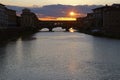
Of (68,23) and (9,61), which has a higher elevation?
(9,61)

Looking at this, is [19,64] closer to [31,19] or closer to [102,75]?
[102,75]

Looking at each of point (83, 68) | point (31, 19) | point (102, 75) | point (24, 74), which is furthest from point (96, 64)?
point (31, 19)

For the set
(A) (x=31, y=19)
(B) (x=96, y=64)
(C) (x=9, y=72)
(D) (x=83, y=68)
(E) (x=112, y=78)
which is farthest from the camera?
(A) (x=31, y=19)

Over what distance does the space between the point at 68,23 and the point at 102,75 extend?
113 metres

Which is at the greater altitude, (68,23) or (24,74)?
(24,74)

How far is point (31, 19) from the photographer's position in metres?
125

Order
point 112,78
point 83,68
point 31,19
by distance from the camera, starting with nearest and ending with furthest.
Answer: point 112,78 → point 83,68 → point 31,19

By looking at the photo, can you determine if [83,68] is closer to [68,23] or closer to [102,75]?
[102,75]

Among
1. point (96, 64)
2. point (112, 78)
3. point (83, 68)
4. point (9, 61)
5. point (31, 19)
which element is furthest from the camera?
point (31, 19)

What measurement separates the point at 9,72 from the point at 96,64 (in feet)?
18.6

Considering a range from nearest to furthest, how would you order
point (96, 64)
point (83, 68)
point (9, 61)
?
1. point (83, 68)
2. point (96, 64)
3. point (9, 61)

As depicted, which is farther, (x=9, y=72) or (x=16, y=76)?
(x=9, y=72)

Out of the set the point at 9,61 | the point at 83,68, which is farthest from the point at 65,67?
the point at 9,61

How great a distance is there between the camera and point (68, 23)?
130125 mm
